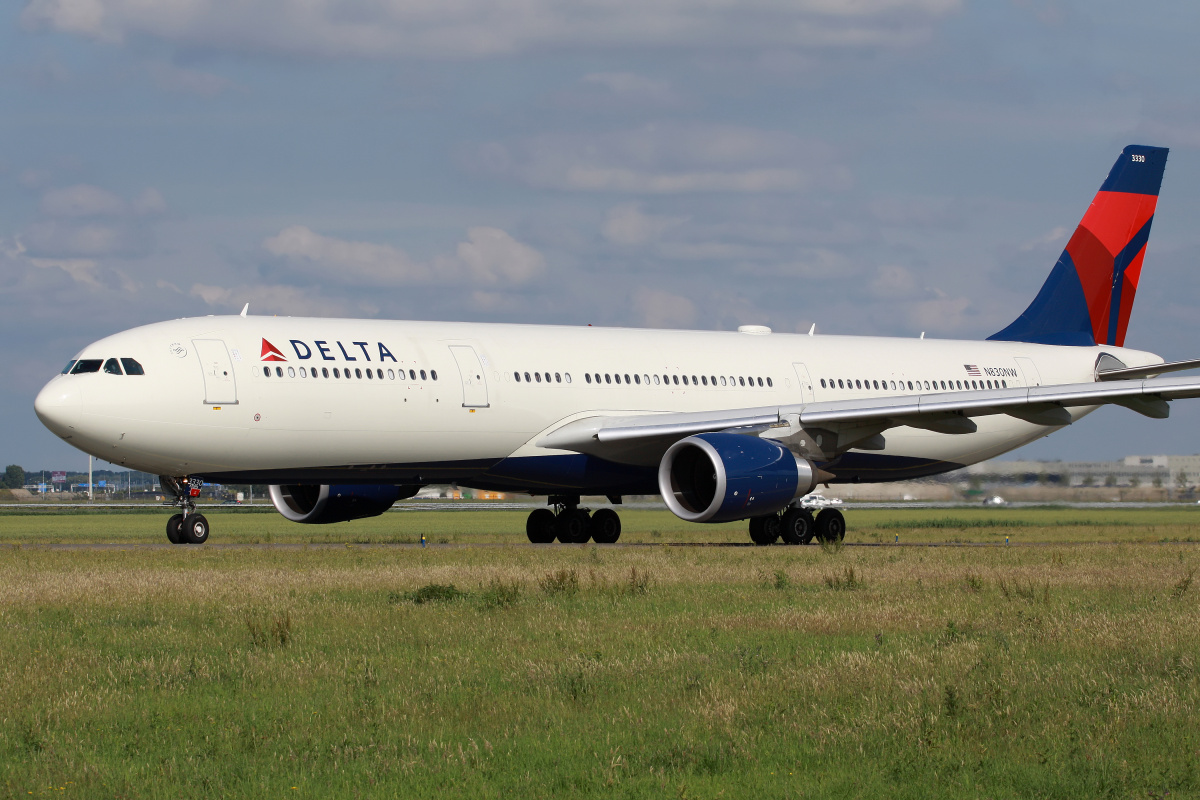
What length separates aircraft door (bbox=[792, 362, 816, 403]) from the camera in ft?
92.1

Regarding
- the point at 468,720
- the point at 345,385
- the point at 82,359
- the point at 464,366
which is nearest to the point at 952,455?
the point at 464,366

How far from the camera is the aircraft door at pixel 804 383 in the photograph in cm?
→ 2808

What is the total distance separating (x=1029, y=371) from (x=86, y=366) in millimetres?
20181

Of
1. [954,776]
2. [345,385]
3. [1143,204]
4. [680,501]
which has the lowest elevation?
[954,776]

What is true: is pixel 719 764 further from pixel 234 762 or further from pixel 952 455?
pixel 952 455

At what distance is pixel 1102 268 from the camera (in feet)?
110

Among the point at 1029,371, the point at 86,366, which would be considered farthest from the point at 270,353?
the point at 1029,371

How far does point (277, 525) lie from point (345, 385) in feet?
58.6

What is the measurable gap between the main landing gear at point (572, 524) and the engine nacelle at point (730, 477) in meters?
4.15

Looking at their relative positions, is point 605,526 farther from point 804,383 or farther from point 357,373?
point 357,373

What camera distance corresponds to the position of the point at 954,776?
692 centimetres

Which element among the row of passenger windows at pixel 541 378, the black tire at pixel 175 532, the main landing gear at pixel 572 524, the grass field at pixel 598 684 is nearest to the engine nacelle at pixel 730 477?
the row of passenger windows at pixel 541 378

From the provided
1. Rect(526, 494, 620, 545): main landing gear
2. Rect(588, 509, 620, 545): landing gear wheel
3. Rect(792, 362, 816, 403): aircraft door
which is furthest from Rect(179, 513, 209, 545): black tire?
Rect(792, 362, 816, 403): aircraft door

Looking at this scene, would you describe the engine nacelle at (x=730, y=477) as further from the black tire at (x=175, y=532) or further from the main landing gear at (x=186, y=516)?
the black tire at (x=175, y=532)
